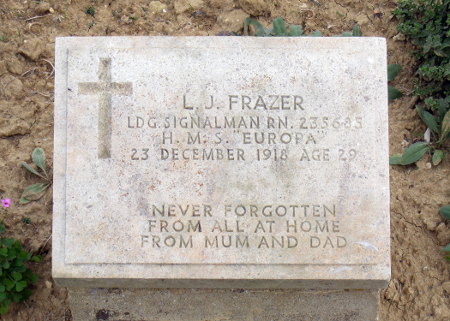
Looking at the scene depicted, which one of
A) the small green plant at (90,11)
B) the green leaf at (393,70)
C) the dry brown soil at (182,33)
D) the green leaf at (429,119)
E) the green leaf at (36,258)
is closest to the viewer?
the green leaf at (36,258)

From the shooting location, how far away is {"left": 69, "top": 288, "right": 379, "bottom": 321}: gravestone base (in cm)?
267

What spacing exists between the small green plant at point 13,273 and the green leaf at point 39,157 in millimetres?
496

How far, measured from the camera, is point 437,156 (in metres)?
3.22

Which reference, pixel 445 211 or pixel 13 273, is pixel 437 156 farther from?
pixel 13 273

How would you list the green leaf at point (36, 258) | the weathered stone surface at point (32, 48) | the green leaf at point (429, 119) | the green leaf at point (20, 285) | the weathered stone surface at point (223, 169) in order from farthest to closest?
the weathered stone surface at point (32, 48), the green leaf at point (429, 119), the green leaf at point (36, 258), the green leaf at point (20, 285), the weathered stone surface at point (223, 169)

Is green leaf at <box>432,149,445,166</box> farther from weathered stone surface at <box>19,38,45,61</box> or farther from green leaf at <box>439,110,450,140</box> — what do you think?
weathered stone surface at <box>19,38,45,61</box>

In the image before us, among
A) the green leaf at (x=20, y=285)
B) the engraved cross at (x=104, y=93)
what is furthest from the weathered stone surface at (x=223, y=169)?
the green leaf at (x=20, y=285)

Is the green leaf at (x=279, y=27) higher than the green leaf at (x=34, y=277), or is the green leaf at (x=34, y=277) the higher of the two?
the green leaf at (x=279, y=27)

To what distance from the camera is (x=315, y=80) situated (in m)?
2.52

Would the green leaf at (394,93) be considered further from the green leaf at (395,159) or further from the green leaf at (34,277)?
the green leaf at (34,277)

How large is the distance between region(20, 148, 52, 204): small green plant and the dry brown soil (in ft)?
0.16

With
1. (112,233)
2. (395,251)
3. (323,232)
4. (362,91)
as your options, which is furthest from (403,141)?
(112,233)

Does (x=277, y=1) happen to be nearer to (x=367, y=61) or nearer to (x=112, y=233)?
(x=367, y=61)

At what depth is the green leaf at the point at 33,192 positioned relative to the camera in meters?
3.20
